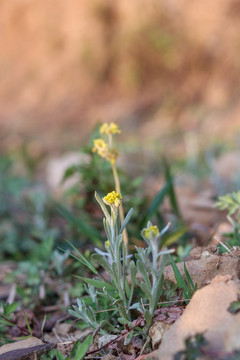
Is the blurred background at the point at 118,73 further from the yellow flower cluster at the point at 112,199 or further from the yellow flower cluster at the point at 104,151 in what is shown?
the yellow flower cluster at the point at 112,199

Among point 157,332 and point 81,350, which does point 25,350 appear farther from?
point 157,332

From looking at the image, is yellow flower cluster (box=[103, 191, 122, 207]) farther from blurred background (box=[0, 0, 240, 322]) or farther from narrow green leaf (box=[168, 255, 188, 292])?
blurred background (box=[0, 0, 240, 322])

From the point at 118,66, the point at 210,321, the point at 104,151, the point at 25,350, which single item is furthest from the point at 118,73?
the point at 210,321

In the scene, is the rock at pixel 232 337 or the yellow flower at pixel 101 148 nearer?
the rock at pixel 232 337

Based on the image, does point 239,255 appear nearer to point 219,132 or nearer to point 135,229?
point 135,229

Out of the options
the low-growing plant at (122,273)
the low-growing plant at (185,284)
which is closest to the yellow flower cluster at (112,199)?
the low-growing plant at (122,273)

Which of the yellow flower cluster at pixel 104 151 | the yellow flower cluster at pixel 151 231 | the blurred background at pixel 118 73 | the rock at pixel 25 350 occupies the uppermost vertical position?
the blurred background at pixel 118 73

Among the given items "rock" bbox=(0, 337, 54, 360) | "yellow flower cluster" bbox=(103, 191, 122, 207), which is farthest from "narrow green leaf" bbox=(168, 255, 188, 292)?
"rock" bbox=(0, 337, 54, 360)
